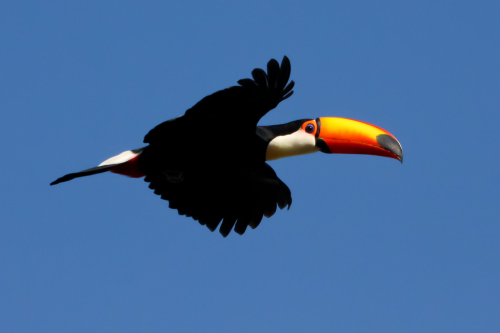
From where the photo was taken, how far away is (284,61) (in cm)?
955

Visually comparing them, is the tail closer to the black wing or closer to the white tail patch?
the white tail patch

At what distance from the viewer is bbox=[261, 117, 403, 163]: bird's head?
10.7 m

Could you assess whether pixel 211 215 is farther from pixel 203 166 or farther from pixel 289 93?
pixel 289 93

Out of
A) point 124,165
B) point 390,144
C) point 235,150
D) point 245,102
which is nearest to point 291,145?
point 235,150

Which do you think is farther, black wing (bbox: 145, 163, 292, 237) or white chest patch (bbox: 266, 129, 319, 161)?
black wing (bbox: 145, 163, 292, 237)

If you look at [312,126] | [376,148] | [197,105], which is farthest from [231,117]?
[376,148]

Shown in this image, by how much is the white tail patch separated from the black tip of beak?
3040mm

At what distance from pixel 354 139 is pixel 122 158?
2.92 meters

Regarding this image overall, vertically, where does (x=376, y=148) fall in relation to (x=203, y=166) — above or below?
above

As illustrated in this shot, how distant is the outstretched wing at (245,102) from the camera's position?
953cm

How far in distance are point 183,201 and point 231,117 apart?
1.70m

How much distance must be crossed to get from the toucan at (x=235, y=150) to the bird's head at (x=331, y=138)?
1cm

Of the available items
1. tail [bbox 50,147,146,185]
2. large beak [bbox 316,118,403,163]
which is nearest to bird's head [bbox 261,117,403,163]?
large beak [bbox 316,118,403,163]

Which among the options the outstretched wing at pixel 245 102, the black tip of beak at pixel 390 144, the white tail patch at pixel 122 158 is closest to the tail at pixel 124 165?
the white tail patch at pixel 122 158
